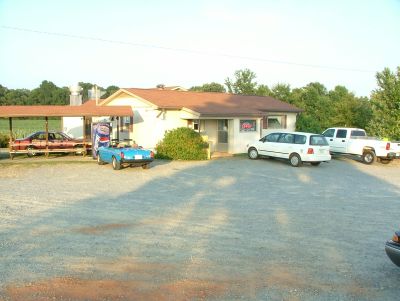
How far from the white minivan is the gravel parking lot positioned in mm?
4381

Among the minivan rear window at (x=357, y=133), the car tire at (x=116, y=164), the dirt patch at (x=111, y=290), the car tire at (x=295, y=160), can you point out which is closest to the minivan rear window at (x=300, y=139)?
the car tire at (x=295, y=160)

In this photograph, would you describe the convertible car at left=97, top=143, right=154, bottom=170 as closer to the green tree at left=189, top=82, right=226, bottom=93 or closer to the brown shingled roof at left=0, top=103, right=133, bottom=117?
the brown shingled roof at left=0, top=103, right=133, bottom=117

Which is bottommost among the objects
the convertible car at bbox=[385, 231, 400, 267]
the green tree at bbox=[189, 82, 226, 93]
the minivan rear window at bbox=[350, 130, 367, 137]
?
the convertible car at bbox=[385, 231, 400, 267]

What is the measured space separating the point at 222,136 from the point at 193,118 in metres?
3.45

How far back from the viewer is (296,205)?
449 inches

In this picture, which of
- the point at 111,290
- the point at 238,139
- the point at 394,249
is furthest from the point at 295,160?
the point at 111,290

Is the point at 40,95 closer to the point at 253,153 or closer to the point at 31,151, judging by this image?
the point at 31,151

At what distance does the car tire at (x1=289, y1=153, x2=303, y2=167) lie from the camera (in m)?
20.5

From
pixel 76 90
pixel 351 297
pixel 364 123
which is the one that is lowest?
pixel 351 297

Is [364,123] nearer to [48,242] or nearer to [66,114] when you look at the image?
[66,114]

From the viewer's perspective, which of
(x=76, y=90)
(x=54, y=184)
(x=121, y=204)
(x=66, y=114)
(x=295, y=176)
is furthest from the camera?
(x=76, y=90)

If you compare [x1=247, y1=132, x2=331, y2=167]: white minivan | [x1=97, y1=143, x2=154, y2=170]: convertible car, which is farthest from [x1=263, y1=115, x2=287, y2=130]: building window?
[x1=97, y1=143, x2=154, y2=170]: convertible car

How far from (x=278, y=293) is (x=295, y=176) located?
12.2 m

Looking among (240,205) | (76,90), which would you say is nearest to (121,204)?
(240,205)
